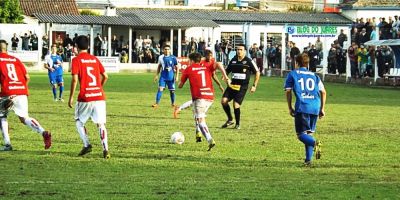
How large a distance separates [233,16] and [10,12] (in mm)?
18431

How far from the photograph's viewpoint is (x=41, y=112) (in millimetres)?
29172

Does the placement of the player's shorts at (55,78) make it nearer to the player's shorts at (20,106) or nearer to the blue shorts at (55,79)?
the blue shorts at (55,79)

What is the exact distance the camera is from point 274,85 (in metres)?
51.5

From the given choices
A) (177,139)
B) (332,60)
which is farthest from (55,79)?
(332,60)

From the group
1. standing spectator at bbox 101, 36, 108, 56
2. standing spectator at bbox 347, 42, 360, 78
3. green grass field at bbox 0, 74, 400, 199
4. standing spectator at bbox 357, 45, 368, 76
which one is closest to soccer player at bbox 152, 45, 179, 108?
green grass field at bbox 0, 74, 400, 199

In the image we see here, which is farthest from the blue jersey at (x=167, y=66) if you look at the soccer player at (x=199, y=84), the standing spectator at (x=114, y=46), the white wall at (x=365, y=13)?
the white wall at (x=365, y=13)

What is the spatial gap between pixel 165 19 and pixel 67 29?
7645mm

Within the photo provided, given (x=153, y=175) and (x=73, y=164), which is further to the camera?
(x=73, y=164)

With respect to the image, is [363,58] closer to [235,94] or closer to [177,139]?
[235,94]

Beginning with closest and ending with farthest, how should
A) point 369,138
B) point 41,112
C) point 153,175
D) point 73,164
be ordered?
point 153,175 < point 73,164 < point 369,138 < point 41,112

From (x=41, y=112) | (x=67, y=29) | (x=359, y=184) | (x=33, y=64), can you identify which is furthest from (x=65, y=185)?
(x=67, y=29)

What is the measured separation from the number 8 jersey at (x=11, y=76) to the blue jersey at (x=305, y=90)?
15.4 ft

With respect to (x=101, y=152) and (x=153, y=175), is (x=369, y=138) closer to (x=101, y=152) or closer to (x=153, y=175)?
(x=101, y=152)

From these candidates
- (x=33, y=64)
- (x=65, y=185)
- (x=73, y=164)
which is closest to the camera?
(x=65, y=185)
